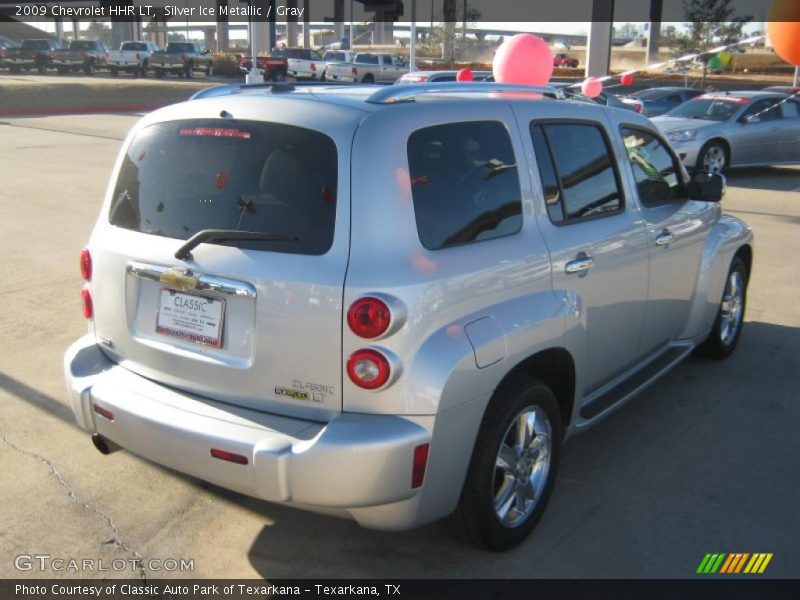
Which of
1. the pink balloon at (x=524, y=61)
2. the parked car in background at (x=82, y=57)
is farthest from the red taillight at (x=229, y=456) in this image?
the parked car in background at (x=82, y=57)

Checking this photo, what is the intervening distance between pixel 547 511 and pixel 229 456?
165cm

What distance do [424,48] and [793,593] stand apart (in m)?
75.8

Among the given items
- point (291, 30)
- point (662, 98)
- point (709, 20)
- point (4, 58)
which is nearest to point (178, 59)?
point (4, 58)

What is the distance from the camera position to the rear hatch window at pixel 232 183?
10.1 ft

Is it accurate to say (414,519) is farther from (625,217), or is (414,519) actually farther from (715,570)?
(625,217)

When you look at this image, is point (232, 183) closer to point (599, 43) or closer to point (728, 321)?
point (728, 321)

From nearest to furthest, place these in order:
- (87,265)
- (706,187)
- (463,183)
Answer: (463,183) < (87,265) < (706,187)

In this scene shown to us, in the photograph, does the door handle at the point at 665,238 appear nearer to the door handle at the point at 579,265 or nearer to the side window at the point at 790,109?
the door handle at the point at 579,265

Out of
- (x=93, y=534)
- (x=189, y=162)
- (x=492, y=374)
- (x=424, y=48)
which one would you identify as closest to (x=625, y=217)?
(x=492, y=374)

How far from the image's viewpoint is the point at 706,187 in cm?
508

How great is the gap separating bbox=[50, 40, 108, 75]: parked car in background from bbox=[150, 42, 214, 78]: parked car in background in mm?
2812

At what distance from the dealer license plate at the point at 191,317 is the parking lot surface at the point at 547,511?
96 centimetres

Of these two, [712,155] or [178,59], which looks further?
[178,59]

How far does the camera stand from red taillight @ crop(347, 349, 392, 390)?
2947mm
